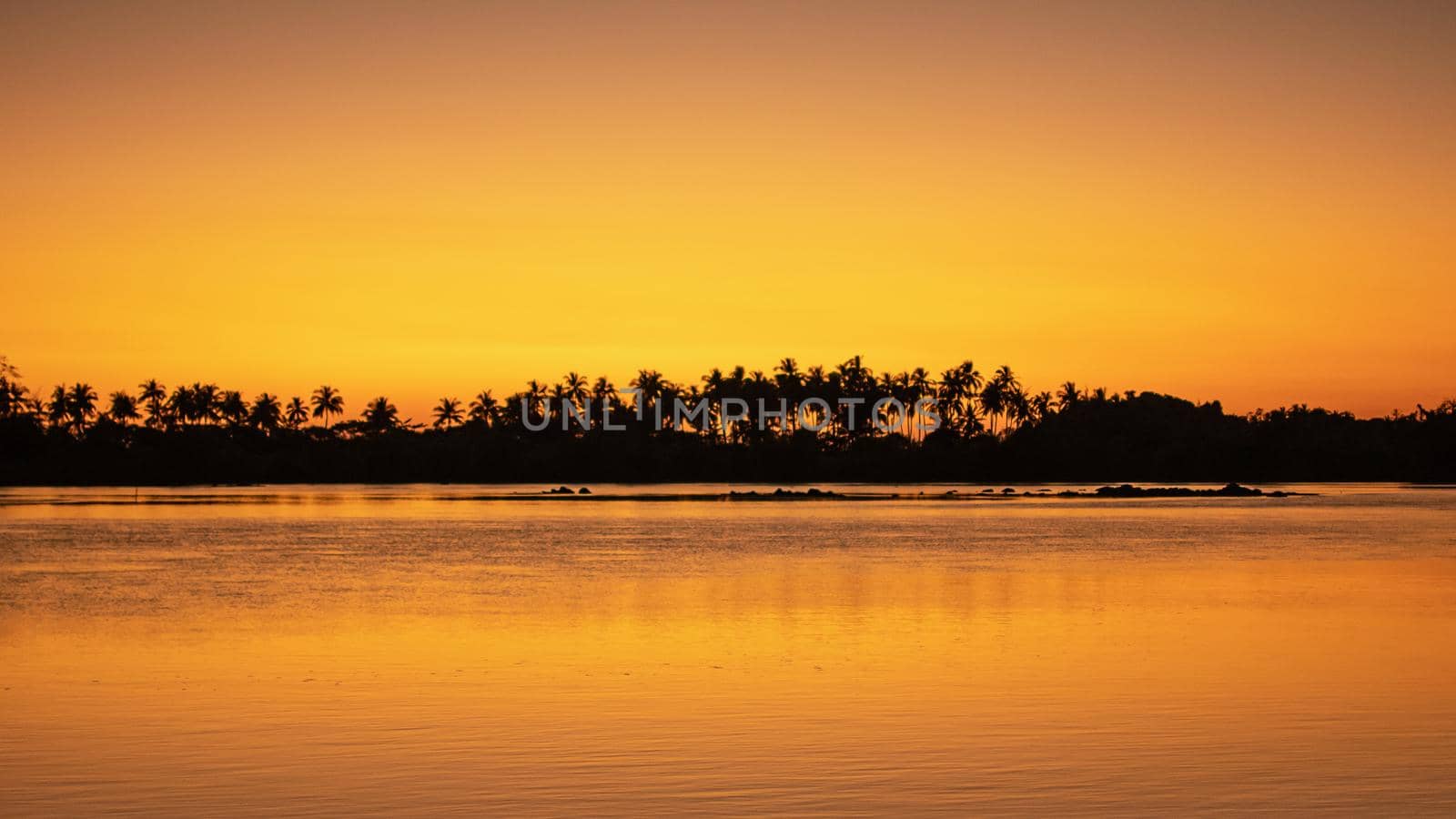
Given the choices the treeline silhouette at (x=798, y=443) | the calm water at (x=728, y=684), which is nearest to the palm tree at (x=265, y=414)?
the treeline silhouette at (x=798, y=443)

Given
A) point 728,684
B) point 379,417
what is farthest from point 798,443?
point 728,684

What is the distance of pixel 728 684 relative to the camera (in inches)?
770

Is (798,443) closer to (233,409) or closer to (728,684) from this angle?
(233,409)

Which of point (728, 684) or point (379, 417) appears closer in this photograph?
point (728, 684)

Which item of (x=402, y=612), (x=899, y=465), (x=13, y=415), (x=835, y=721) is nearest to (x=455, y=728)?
(x=835, y=721)

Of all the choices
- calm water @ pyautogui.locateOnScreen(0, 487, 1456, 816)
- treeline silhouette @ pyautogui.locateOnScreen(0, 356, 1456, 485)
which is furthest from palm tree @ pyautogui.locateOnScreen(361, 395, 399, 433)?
calm water @ pyautogui.locateOnScreen(0, 487, 1456, 816)

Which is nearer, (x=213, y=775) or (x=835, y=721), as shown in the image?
(x=213, y=775)

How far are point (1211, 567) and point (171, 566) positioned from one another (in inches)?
1159

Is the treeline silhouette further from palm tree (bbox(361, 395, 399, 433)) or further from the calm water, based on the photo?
the calm water

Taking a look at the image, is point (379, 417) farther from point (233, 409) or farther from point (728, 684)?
point (728, 684)

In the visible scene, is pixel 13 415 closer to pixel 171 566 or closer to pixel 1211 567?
pixel 171 566

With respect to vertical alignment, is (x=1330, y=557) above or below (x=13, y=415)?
below

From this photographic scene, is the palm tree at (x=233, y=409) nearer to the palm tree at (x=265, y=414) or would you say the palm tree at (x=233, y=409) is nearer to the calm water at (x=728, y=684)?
the palm tree at (x=265, y=414)

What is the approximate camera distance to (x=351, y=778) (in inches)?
540
